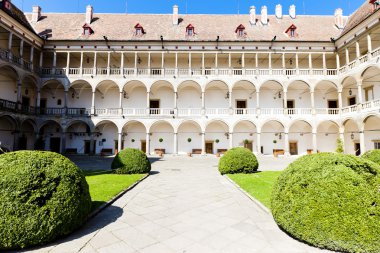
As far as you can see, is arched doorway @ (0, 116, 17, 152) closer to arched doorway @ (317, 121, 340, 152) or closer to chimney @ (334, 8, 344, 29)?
arched doorway @ (317, 121, 340, 152)

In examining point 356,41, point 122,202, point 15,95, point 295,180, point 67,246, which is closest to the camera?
point 67,246

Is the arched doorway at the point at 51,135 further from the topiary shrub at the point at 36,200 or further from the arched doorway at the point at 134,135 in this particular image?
the topiary shrub at the point at 36,200

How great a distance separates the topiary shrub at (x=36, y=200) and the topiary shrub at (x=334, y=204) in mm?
4518

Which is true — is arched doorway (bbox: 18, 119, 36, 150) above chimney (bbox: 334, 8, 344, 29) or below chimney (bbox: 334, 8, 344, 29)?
below

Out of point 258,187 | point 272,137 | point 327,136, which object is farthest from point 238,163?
point 327,136

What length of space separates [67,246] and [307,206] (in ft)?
15.5

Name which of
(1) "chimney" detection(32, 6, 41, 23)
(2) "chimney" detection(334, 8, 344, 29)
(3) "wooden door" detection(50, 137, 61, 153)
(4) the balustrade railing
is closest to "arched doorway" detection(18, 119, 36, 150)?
(3) "wooden door" detection(50, 137, 61, 153)

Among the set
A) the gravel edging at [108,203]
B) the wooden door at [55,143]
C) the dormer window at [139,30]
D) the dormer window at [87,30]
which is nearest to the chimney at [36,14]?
the dormer window at [87,30]

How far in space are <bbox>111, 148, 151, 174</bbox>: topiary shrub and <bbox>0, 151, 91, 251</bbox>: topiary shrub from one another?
732 cm

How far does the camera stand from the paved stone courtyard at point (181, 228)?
163 inches

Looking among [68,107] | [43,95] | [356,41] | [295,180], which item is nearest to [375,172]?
[295,180]

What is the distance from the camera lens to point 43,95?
27031 mm

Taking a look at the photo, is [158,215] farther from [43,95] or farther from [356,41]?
[43,95]

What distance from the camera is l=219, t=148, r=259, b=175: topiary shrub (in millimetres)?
12164
